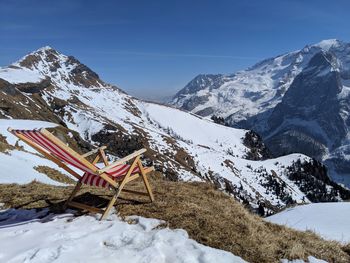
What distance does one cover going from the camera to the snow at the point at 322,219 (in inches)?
638

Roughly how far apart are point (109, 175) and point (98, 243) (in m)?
2.77

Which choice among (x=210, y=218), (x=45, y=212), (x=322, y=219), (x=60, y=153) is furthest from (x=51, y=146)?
(x=322, y=219)

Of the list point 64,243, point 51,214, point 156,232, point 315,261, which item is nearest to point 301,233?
point 315,261

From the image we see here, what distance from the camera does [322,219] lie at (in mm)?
18906

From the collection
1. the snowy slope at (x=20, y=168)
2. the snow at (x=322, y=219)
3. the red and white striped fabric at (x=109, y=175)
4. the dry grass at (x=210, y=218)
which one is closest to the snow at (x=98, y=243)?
the dry grass at (x=210, y=218)

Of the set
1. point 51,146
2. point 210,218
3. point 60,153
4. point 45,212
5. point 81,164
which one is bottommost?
point 45,212

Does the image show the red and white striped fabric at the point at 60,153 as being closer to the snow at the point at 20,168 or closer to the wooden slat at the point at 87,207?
the wooden slat at the point at 87,207

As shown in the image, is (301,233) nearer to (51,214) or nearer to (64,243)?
(64,243)

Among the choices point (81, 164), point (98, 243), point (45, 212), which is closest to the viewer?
point (98, 243)

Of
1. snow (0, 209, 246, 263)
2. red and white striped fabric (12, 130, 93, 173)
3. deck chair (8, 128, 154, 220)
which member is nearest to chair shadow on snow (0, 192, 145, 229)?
snow (0, 209, 246, 263)

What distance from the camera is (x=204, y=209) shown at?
1264cm

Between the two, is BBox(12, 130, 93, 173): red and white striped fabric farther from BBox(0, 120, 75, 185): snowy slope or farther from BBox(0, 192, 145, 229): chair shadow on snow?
BBox(0, 120, 75, 185): snowy slope

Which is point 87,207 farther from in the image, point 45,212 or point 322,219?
point 322,219

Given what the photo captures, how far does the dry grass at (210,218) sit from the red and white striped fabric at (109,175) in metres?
1.00
